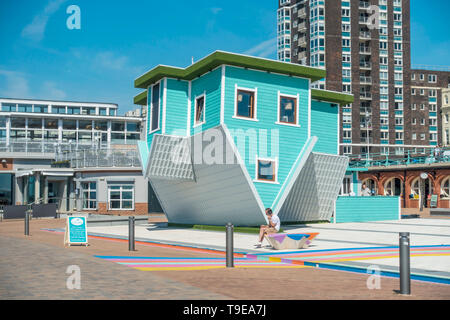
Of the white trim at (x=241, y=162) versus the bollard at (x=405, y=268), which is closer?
the bollard at (x=405, y=268)

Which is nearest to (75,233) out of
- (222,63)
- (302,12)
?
(222,63)

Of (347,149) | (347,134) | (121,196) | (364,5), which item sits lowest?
(121,196)

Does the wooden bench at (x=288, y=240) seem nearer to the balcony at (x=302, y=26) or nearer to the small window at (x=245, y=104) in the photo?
the small window at (x=245, y=104)

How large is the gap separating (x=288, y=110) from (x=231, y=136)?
372cm

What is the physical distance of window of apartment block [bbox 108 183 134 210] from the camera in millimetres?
38531

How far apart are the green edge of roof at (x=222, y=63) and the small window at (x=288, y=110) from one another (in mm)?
1213

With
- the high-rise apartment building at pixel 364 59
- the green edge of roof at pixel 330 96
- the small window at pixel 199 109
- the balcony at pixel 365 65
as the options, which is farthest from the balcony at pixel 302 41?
the small window at pixel 199 109

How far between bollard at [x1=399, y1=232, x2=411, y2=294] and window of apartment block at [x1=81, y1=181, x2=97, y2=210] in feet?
110

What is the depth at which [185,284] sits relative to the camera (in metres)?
8.40

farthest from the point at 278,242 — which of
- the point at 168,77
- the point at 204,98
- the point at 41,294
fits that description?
the point at 168,77

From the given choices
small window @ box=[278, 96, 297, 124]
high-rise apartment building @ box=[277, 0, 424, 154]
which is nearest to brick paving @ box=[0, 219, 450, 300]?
small window @ box=[278, 96, 297, 124]

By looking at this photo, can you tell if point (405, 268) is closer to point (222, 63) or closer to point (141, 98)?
point (222, 63)

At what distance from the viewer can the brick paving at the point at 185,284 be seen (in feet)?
24.6
